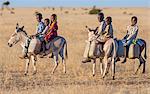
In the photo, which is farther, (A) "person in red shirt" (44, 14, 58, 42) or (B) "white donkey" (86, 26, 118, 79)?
(A) "person in red shirt" (44, 14, 58, 42)

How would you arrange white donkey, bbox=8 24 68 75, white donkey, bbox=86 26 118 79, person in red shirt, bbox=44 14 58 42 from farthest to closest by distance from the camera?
1. person in red shirt, bbox=44 14 58 42
2. white donkey, bbox=8 24 68 75
3. white donkey, bbox=86 26 118 79

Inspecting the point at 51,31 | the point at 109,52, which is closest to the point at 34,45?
the point at 51,31

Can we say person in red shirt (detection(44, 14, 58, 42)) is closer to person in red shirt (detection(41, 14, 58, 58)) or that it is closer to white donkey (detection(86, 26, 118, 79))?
person in red shirt (detection(41, 14, 58, 58))

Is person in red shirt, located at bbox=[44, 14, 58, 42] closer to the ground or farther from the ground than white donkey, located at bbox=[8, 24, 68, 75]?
farther from the ground

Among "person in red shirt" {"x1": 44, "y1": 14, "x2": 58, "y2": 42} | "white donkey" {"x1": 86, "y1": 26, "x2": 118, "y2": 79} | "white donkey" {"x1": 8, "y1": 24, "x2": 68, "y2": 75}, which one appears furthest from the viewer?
"person in red shirt" {"x1": 44, "y1": 14, "x2": 58, "y2": 42}

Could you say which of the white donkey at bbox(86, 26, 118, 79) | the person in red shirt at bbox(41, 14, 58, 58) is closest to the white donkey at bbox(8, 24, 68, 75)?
the person in red shirt at bbox(41, 14, 58, 58)

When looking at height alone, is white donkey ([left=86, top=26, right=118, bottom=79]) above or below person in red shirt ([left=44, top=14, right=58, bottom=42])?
below

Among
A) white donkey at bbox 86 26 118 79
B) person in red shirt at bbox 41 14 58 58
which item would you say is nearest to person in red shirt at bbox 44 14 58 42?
person in red shirt at bbox 41 14 58 58

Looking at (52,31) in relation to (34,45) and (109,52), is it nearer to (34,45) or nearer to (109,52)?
(34,45)

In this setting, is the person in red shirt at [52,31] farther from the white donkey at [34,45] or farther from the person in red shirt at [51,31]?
the white donkey at [34,45]

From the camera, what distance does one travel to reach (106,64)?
16062 millimetres

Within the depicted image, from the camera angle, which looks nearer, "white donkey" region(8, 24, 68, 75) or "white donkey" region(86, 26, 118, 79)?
"white donkey" region(86, 26, 118, 79)

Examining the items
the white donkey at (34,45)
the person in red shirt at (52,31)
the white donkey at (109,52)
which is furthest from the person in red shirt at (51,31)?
the white donkey at (109,52)

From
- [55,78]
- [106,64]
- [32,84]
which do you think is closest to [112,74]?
[106,64]
